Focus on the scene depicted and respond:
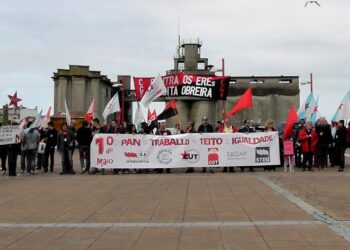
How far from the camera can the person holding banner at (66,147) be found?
63.7ft

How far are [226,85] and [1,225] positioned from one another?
13668 millimetres

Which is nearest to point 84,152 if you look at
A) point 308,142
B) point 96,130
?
point 96,130

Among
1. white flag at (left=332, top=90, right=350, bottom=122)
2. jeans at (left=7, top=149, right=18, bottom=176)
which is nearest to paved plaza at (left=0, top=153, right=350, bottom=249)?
jeans at (left=7, top=149, right=18, bottom=176)

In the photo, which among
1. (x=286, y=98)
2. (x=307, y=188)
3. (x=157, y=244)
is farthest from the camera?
(x=286, y=98)

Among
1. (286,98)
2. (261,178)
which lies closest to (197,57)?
(286,98)

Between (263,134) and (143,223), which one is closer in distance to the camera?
(143,223)

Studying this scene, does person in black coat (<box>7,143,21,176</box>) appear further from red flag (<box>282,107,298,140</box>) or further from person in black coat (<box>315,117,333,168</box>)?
person in black coat (<box>315,117,333,168</box>)

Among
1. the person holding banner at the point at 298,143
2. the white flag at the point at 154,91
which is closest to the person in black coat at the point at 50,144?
the white flag at the point at 154,91

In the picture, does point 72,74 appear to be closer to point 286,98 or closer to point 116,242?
point 286,98

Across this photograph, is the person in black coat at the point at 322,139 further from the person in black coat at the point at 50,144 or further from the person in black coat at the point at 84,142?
the person in black coat at the point at 50,144

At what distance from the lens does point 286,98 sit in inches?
3369

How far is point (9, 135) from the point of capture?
18.7m

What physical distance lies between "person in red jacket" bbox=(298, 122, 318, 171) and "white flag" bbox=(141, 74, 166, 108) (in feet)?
17.7

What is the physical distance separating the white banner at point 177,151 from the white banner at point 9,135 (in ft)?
8.80
